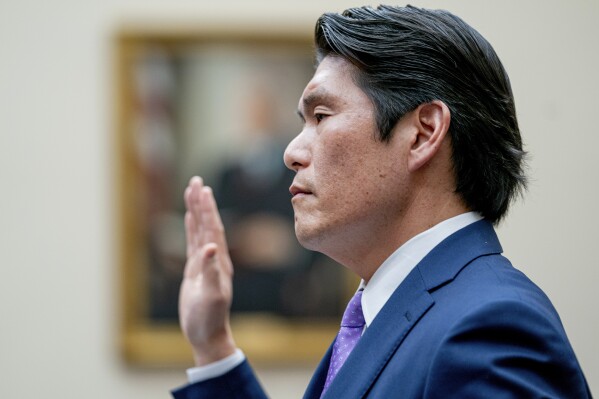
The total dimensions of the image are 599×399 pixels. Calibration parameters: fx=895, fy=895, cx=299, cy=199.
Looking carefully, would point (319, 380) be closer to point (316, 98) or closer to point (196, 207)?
point (316, 98)

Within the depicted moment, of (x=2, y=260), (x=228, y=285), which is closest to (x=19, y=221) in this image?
(x=2, y=260)

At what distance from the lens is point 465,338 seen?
185cm

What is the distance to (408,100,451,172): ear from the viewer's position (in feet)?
7.41

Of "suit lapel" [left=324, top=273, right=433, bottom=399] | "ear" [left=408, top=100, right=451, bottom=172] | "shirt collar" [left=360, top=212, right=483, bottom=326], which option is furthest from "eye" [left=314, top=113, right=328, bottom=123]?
"suit lapel" [left=324, top=273, right=433, bottom=399]

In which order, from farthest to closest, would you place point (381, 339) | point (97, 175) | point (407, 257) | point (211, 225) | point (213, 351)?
point (97, 175)
point (211, 225)
point (213, 351)
point (407, 257)
point (381, 339)

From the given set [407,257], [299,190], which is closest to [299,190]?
[299,190]

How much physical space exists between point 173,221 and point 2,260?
43.2 inches

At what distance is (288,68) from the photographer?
5824 millimetres

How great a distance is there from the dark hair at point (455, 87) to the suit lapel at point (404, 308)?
16cm

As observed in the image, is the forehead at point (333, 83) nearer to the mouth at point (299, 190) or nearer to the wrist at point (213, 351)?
the mouth at point (299, 190)

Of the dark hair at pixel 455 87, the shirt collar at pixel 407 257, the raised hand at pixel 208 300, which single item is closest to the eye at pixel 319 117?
the dark hair at pixel 455 87

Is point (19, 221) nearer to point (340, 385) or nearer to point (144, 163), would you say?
point (144, 163)

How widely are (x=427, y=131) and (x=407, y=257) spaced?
33 cm

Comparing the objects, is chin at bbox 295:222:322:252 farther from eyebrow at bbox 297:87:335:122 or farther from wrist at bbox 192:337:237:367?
wrist at bbox 192:337:237:367
